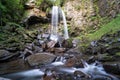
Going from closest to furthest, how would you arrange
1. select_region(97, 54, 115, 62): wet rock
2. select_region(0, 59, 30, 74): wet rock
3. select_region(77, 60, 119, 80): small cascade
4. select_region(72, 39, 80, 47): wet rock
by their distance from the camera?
select_region(77, 60, 119, 80): small cascade → select_region(97, 54, 115, 62): wet rock → select_region(0, 59, 30, 74): wet rock → select_region(72, 39, 80, 47): wet rock

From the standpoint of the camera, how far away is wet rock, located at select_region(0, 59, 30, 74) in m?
8.85

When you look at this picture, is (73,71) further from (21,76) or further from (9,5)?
(9,5)

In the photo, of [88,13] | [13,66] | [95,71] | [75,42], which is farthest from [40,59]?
[88,13]

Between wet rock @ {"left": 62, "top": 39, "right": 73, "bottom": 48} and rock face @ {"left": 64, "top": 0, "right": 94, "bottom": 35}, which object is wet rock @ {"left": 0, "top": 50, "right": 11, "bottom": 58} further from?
rock face @ {"left": 64, "top": 0, "right": 94, "bottom": 35}

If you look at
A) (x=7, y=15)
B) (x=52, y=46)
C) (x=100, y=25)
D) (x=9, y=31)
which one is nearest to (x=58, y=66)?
(x=52, y=46)

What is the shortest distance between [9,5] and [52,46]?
202 inches

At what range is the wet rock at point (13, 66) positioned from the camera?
885cm

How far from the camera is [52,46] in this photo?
511 inches

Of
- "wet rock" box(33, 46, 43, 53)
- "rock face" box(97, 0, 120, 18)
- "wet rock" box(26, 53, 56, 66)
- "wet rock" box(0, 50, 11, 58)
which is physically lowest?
"wet rock" box(33, 46, 43, 53)

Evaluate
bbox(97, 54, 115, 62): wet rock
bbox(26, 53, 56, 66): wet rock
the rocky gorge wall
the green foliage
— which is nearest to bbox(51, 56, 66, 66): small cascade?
bbox(26, 53, 56, 66): wet rock

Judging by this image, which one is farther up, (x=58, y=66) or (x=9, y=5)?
(x=9, y=5)

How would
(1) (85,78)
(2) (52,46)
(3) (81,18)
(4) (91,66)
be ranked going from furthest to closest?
1. (3) (81,18)
2. (2) (52,46)
3. (4) (91,66)
4. (1) (85,78)

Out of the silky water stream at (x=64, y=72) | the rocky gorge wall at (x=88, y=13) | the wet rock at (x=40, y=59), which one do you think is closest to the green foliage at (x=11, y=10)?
the rocky gorge wall at (x=88, y=13)

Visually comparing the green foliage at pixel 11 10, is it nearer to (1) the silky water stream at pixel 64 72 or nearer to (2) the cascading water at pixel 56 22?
(2) the cascading water at pixel 56 22
